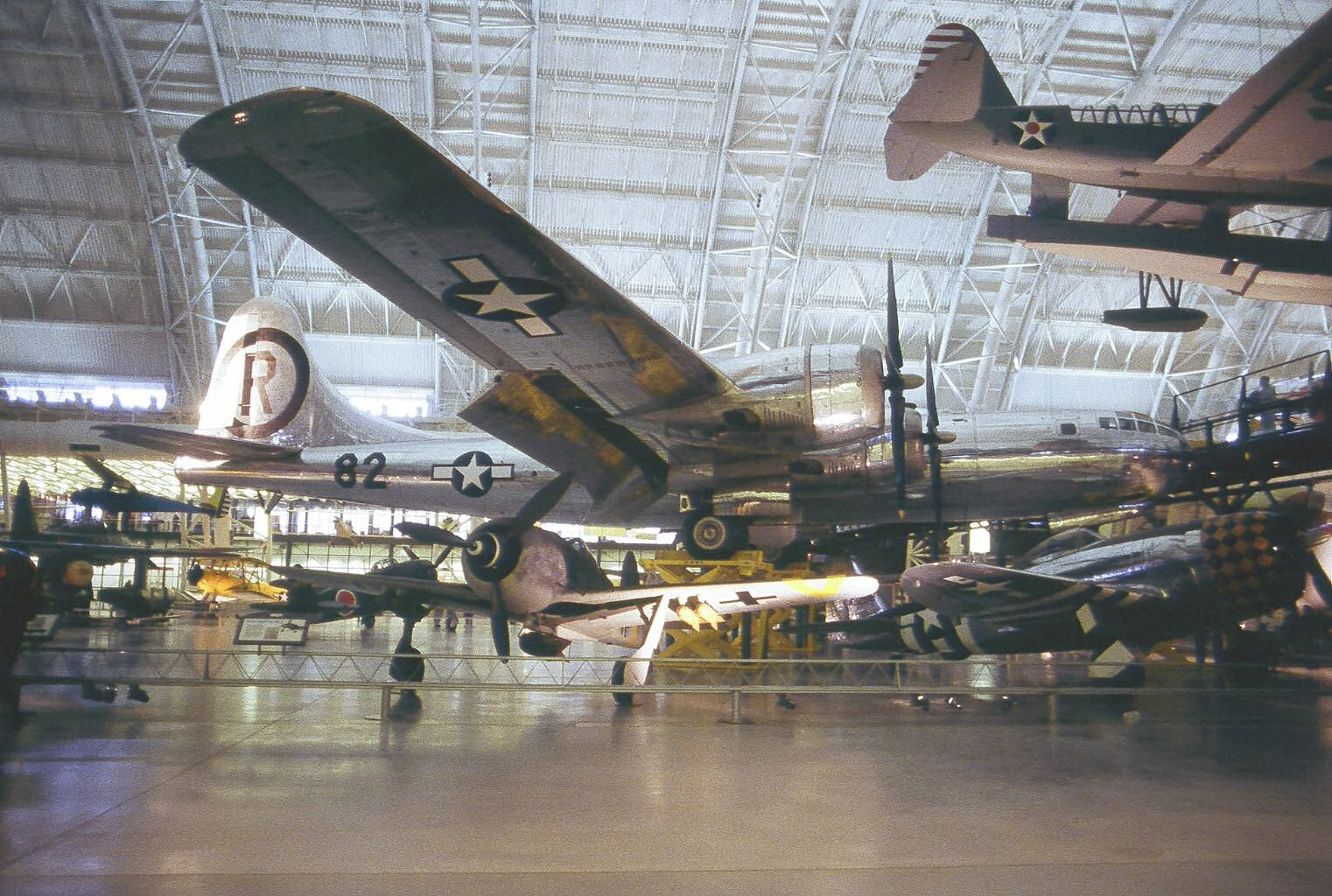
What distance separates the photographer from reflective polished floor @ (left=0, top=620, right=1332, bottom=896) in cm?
467

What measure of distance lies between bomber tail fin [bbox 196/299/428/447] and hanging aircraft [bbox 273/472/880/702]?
3.58m

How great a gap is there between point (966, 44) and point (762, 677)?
10.3 metres

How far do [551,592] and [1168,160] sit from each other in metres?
8.87

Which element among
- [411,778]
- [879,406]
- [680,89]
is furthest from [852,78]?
[411,778]

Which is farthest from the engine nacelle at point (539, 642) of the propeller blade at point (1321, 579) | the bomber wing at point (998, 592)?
the propeller blade at point (1321, 579)

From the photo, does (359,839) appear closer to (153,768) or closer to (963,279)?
(153,768)

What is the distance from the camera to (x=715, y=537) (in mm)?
10492

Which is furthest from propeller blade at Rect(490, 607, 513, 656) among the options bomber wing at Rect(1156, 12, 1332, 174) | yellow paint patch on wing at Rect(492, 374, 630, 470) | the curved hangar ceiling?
the curved hangar ceiling

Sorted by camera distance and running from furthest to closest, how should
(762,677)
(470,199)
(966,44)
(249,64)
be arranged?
(249,64), (762,677), (966,44), (470,199)

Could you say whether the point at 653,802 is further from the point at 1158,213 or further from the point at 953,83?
the point at 953,83

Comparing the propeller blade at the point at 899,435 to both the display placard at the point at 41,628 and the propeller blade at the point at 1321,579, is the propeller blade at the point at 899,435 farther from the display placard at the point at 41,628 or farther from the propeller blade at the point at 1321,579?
the display placard at the point at 41,628

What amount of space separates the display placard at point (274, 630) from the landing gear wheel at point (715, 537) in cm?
897

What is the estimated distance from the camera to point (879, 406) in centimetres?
941

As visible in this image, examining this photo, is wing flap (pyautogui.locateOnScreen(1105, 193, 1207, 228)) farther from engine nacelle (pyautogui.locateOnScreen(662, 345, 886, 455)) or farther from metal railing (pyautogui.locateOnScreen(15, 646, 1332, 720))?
metal railing (pyautogui.locateOnScreen(15, 646, 1332, 720))
